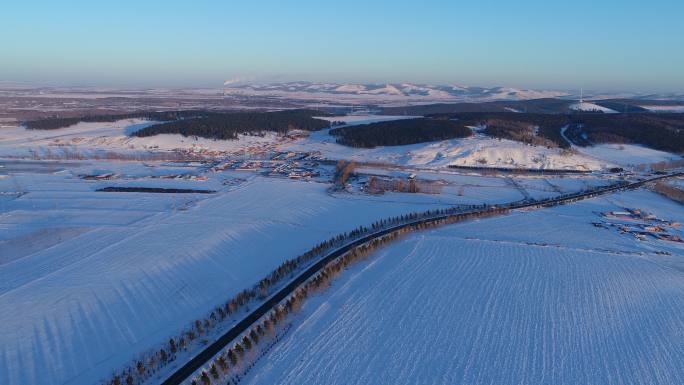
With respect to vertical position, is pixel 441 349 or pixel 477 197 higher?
pixel 441 349

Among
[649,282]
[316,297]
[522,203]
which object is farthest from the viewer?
[522,203]

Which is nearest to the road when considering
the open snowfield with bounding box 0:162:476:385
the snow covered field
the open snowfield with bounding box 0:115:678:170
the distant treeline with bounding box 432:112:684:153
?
the snow covered field

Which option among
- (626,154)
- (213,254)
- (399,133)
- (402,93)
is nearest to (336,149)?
(399,133)

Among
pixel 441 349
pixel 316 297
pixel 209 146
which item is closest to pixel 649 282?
pixel 441 349

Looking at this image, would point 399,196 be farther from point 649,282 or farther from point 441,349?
point 441,349

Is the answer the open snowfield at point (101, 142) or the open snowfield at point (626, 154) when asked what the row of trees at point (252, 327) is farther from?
the open snowfield at point (626, 154)

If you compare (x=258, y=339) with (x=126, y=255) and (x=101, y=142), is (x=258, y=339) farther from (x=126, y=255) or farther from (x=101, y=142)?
(x=101, y=142)
